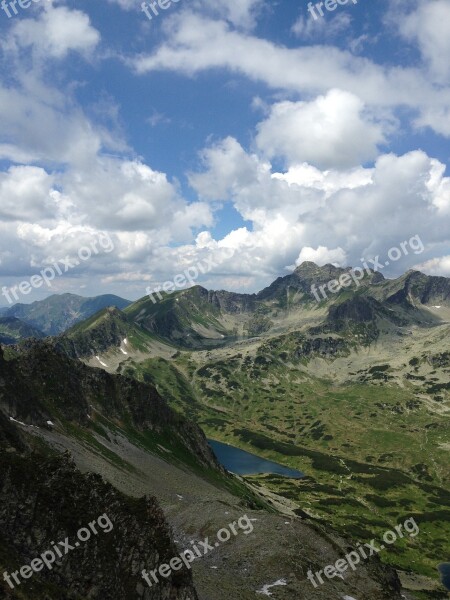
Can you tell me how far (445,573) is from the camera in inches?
5738

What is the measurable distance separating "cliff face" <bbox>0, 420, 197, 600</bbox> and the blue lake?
138 metres

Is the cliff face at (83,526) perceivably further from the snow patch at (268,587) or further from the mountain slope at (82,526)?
the snow patch at (268,587)

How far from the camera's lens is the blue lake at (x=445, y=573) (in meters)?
138

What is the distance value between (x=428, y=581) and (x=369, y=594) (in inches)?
3777

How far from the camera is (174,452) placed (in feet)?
491

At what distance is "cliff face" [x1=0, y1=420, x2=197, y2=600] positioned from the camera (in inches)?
1503

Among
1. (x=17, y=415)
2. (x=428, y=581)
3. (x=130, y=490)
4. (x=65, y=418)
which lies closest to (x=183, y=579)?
(x=130, y=490)

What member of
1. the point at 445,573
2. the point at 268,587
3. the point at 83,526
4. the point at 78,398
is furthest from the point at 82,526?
the point at 445,573

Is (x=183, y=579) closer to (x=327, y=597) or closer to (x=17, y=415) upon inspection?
(x=327, y=597)

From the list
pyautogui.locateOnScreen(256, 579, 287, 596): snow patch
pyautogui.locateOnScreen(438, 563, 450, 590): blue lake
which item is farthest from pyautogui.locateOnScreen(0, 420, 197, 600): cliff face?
pyautogui.locateOnScreen(438, 563, 450, 590): blue lake

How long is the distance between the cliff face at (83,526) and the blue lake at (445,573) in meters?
138

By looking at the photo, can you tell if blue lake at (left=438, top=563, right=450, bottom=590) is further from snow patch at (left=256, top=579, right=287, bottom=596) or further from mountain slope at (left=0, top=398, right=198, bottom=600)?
mountain slope at (left=0, top=398, right=198, bottom=600)

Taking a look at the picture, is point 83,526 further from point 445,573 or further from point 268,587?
point 445,573

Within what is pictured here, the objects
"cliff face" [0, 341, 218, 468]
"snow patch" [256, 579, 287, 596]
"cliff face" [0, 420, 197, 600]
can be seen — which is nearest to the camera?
"cliff face" [0, 420, 197, 600]
